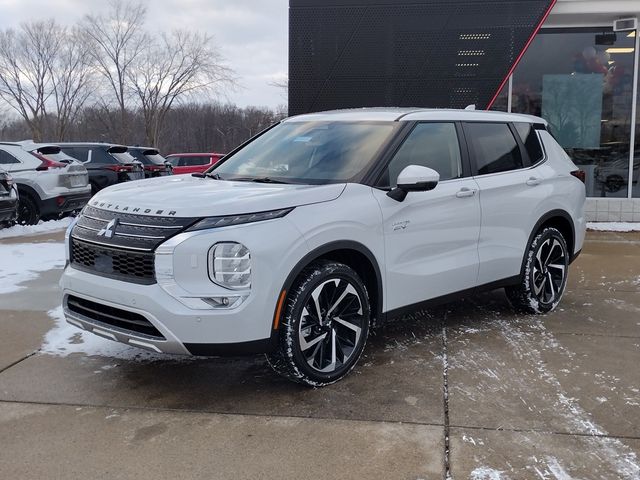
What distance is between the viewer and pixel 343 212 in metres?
3.85

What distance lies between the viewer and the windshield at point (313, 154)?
423 centimetres

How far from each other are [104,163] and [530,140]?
11026mm

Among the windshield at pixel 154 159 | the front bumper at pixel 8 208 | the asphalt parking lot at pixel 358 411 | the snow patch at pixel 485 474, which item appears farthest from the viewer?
the windshield at pixel 154 159

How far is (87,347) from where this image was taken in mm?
4660

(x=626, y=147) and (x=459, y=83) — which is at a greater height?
(x=459, y=83)

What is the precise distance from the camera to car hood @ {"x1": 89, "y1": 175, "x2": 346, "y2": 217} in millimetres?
3480

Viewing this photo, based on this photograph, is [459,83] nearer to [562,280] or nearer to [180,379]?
[562,280]

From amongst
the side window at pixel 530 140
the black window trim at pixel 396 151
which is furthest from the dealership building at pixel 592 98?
the black window trim at pixel 396 151

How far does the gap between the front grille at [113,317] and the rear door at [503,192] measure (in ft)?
8.69

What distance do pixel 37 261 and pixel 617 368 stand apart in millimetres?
6858

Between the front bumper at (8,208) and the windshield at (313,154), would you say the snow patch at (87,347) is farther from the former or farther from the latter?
the front bumper at (8,208)

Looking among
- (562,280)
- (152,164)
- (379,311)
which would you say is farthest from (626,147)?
(152,164)

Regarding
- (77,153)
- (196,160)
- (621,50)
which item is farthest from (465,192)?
(196,160)

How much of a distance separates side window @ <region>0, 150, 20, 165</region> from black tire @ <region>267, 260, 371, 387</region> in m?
9.71
